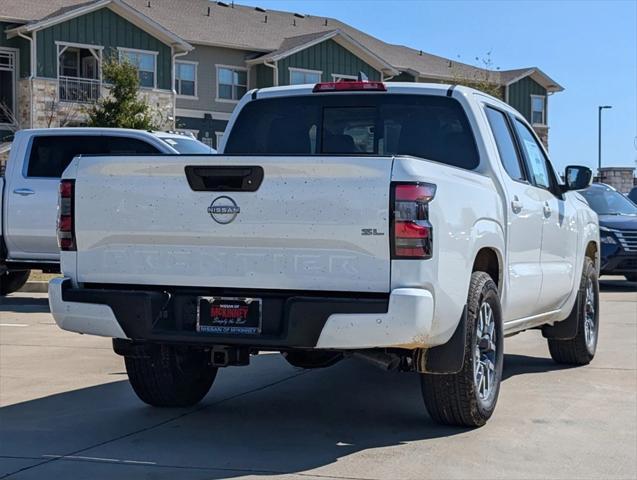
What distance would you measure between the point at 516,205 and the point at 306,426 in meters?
2.03

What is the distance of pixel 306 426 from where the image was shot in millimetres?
6441

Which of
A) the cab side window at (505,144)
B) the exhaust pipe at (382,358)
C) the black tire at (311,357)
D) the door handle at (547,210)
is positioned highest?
the cab side window at (505,144)

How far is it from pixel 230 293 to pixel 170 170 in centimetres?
75

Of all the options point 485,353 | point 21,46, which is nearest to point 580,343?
point 485,353

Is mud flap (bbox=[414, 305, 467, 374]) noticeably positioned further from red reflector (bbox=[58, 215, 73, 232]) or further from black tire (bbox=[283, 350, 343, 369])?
red reflector (bbox=[58, 215, 73, 232])

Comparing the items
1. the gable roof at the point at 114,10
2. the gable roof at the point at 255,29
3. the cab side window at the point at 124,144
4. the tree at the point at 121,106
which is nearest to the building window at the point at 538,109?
the gable roof at the point at 255,29

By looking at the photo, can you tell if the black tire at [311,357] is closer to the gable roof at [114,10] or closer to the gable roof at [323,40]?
the gable roof at [114,10]

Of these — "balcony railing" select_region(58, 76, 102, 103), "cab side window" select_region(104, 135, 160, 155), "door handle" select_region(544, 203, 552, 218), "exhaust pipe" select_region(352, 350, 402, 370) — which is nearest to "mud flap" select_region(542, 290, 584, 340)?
"door handle" select_region(544, 203, 552, 218)

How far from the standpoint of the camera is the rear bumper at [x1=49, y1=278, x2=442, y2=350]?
5309mm

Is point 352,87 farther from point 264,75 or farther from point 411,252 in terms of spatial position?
point 264,75

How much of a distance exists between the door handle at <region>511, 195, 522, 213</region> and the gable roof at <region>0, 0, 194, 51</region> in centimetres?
3189

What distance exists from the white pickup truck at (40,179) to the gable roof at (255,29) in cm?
2493

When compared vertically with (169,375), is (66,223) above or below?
above

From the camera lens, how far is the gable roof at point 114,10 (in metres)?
36.4
